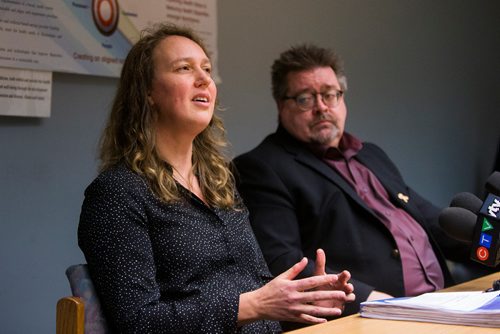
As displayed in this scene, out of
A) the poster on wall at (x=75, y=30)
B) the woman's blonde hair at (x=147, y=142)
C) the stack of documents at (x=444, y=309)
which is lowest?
the stack of documents at (x=444, y=309)

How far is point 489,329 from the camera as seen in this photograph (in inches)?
50.8

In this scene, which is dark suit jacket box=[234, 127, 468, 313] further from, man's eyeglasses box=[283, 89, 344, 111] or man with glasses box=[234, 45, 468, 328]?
man's eyeglasses box=[283, 89, 344, 111]

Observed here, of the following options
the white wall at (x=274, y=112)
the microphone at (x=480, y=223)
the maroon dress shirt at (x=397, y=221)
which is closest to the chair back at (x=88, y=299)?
the microphone at (x=480, y=223)

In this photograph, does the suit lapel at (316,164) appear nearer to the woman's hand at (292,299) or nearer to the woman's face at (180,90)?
the woman's face at (180,90)

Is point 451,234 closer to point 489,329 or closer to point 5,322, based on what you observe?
point 489,329

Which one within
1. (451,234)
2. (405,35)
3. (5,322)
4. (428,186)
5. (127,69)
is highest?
(405,35)

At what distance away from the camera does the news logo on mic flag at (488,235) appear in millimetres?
1428

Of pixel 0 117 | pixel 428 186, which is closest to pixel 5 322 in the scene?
pixel 0 117

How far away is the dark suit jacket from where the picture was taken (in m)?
2.26

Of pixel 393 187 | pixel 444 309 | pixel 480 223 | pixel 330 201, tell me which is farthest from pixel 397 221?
pixel 444 309

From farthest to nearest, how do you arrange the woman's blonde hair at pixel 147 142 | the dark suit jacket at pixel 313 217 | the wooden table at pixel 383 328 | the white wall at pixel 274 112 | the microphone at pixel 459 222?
the white wall at pixel 274 112, the dark suit jacket at pixel 313 217, the woman's blonde hair at pixel 147 142, the microphone at pixel 459 222, the wooden table at pixel 383 328

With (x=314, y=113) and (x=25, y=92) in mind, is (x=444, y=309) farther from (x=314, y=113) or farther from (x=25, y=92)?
(x=25, y=92)

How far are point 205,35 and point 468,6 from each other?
2.69 m

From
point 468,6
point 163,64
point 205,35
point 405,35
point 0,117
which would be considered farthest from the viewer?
point 468,6
